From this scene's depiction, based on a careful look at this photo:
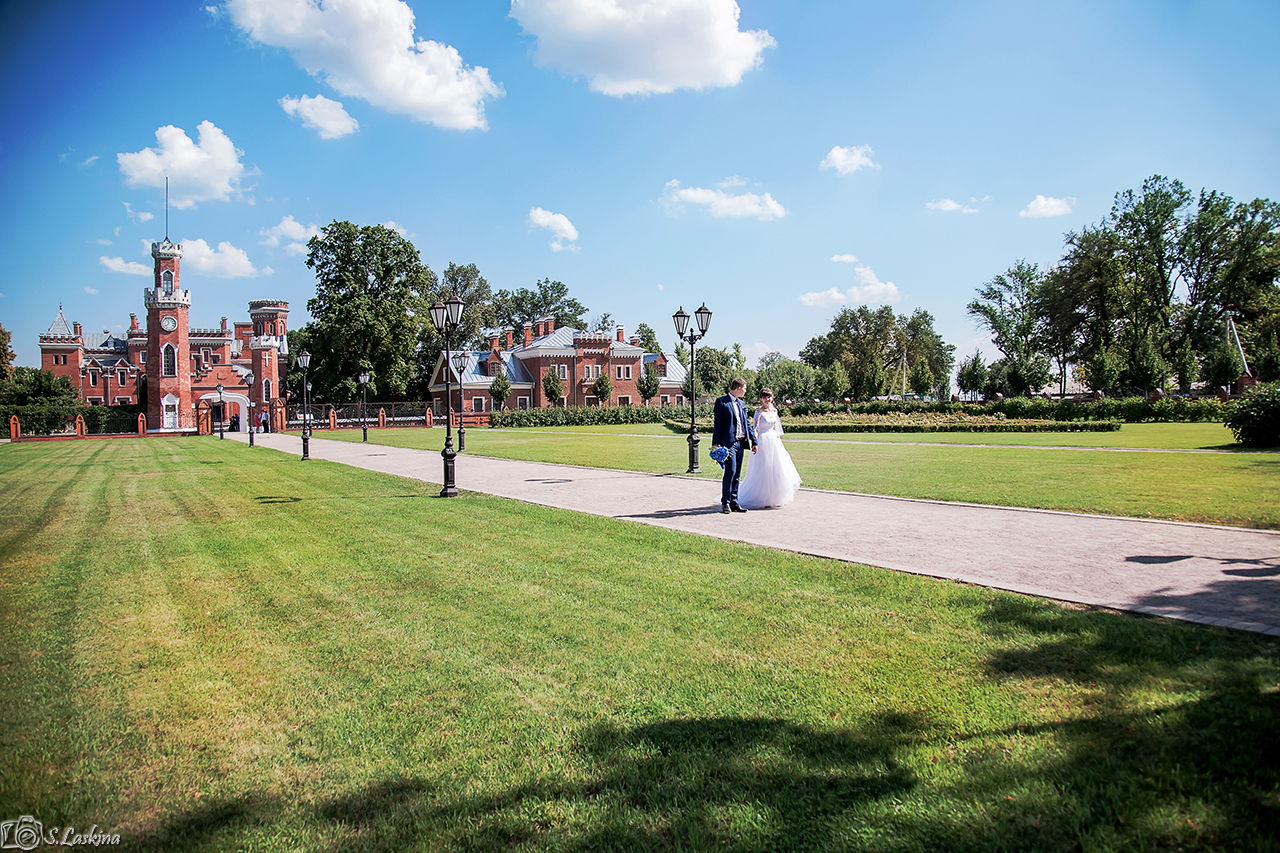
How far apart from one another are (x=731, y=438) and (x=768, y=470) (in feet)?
2.49

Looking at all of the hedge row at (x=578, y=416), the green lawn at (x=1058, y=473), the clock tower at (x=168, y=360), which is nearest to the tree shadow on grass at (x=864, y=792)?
the green lawn at (x=1058, y=473)

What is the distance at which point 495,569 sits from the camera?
647cm

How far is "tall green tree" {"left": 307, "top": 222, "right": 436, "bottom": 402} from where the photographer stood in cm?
5088

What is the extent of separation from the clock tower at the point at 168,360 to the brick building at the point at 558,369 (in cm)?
1943

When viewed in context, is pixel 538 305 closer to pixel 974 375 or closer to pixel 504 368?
pixel 504 368

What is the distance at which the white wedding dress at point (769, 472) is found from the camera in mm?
9867

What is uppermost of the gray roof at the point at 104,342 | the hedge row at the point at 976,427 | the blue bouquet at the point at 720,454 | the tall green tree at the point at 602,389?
the gray roof at the point at 104,342

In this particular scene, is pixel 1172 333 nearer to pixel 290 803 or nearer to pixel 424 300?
pixel 424 300

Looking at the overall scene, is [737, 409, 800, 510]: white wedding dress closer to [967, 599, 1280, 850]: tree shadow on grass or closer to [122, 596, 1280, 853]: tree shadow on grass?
[967, 599, 1280, 850]: tree shadow on grass

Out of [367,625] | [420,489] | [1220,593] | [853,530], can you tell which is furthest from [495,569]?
[420,489]

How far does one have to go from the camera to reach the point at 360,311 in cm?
5006

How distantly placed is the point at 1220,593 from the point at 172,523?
40.7ft

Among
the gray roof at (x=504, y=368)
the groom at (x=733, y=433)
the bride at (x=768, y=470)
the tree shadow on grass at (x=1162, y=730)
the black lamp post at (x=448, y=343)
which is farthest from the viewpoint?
the gray roof at (x=504, y=368)

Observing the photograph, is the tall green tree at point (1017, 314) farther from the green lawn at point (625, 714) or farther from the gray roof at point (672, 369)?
the green lawn at point (625, 714)
